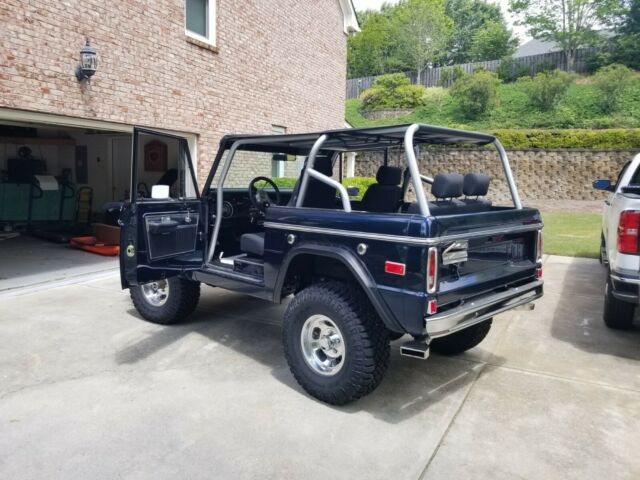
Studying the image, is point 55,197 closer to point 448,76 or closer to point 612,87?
point 612,87

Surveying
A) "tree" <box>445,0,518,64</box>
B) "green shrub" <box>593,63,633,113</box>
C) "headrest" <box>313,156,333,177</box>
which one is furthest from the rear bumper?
"tree" <box>445,0,518,64</box>

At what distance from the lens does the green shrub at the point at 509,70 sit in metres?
30.7

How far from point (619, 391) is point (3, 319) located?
569 centimetres

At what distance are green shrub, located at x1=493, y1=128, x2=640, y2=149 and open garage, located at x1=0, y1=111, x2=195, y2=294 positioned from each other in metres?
13.0

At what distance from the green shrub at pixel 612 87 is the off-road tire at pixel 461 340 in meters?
22.3

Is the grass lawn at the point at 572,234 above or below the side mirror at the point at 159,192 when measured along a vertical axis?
below

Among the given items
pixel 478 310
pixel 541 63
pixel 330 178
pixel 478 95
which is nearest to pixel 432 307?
pixel 478 310

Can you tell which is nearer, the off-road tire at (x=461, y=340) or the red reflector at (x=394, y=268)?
the red reflector at (x=394, y=268)

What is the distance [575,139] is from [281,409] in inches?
731

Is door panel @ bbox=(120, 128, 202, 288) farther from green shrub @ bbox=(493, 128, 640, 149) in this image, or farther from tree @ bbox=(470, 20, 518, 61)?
tree @ bbox=(470, 20, 518, 61)

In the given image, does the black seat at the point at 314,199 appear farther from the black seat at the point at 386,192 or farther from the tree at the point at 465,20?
the tree at the point at 465,20

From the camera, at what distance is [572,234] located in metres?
11.5

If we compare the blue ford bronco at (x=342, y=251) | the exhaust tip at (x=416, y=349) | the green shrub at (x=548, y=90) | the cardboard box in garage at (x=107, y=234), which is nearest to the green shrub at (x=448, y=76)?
the green shrub at (x=548, y=90)

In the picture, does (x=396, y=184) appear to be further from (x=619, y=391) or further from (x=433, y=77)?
(x=433, y=77)
